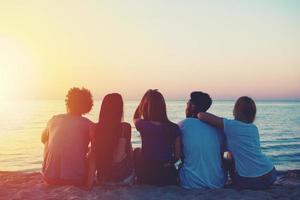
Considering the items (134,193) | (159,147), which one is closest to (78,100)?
(159,147)

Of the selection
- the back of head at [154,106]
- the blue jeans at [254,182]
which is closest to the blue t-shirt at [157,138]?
the back of head at [154,106]

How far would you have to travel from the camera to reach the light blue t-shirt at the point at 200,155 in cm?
788

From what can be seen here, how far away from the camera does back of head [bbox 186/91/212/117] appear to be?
7951 millimetres

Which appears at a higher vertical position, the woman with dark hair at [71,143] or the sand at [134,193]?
the woman with dark hair at [71,143]

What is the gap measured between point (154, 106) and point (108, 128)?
0.87m

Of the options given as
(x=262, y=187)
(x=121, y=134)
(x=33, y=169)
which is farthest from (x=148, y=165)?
(x=33, y=169)

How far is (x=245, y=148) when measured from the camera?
7.79 metres

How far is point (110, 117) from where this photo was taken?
7594mm

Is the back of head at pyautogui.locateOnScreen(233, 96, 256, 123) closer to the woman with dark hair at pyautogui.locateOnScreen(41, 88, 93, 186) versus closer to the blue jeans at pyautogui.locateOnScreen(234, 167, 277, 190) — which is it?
the blue jeans at pyautogui.locateOnScreen(234, 167, 277, 190)

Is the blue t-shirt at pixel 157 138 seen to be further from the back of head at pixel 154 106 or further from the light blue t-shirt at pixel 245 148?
the light blue t-shirt at pixel 245 148

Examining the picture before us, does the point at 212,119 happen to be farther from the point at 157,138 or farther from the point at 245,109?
the point at 157,138

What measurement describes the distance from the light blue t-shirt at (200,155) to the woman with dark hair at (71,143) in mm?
1732

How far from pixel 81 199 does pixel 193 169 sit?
6.78ft

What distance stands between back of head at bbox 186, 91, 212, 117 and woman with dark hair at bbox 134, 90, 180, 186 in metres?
0.47
